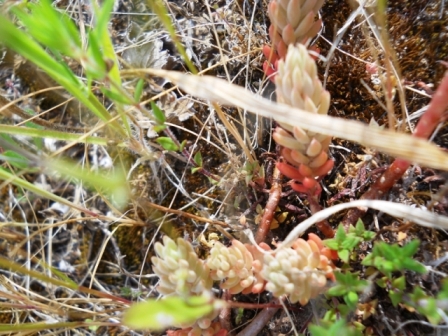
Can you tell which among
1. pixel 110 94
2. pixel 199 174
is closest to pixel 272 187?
pixel 199 174

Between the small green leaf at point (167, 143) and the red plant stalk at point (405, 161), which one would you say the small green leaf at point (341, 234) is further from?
the small green leaf at point (167, 143)

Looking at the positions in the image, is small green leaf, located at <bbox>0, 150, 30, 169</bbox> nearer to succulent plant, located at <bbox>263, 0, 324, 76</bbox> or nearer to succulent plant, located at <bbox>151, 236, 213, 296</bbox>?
succulent plant, located at <bbox>151, 236, 213, 296</bbox>

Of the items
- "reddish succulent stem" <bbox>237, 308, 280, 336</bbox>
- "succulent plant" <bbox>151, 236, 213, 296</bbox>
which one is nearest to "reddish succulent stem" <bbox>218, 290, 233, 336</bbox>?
"reddish succulent stem" <bbox>237, 308, 280, 336</bbox>

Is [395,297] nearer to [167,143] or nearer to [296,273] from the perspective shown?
[296,273]

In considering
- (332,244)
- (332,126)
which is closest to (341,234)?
(332,244)

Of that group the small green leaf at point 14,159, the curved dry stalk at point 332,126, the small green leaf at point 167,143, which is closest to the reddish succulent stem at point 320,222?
the curved dry stalk at point 332,126

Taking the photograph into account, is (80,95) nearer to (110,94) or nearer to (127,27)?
(110,94)
